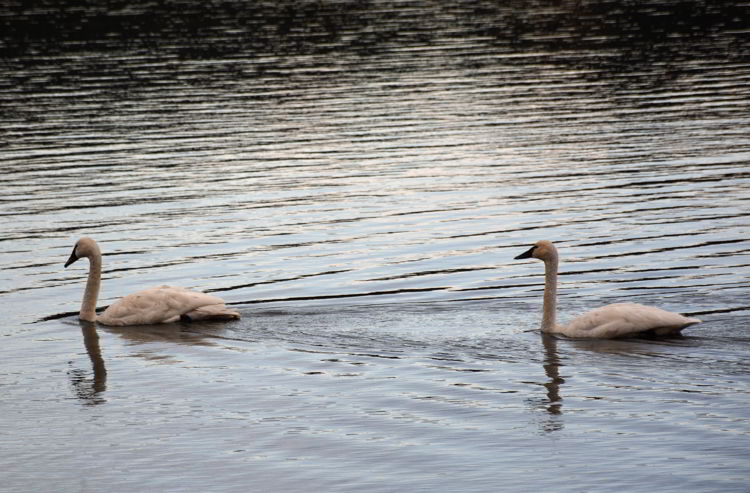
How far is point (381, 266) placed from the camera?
2156 centimetres

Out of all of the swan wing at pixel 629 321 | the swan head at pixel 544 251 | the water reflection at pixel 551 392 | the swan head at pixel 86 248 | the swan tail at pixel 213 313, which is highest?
the swan head at pixel 86 248

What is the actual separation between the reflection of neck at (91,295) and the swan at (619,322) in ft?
21.4

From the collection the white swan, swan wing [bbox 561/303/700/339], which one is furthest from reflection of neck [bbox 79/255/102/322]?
swan wing [bbox 561/303/700/339]

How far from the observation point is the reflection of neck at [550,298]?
680 inches

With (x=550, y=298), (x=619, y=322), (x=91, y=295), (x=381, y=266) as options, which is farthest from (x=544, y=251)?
(x=91, y=295)

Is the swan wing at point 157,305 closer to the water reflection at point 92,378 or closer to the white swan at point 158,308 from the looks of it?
the white swan at point 158,308

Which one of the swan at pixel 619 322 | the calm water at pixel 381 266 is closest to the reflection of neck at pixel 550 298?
the swan at pixel 619 322

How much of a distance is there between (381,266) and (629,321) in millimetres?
6059

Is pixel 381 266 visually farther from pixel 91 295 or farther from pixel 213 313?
pixel 91 295

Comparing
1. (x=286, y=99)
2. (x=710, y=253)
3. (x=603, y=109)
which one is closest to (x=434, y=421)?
(x=710, y=253)

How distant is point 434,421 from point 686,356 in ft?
11.4

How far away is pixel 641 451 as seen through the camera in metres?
12.5

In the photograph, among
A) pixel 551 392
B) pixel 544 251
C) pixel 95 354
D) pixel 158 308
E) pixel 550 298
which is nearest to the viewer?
pixel 551 392

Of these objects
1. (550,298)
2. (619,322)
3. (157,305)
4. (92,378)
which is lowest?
(92,378)
